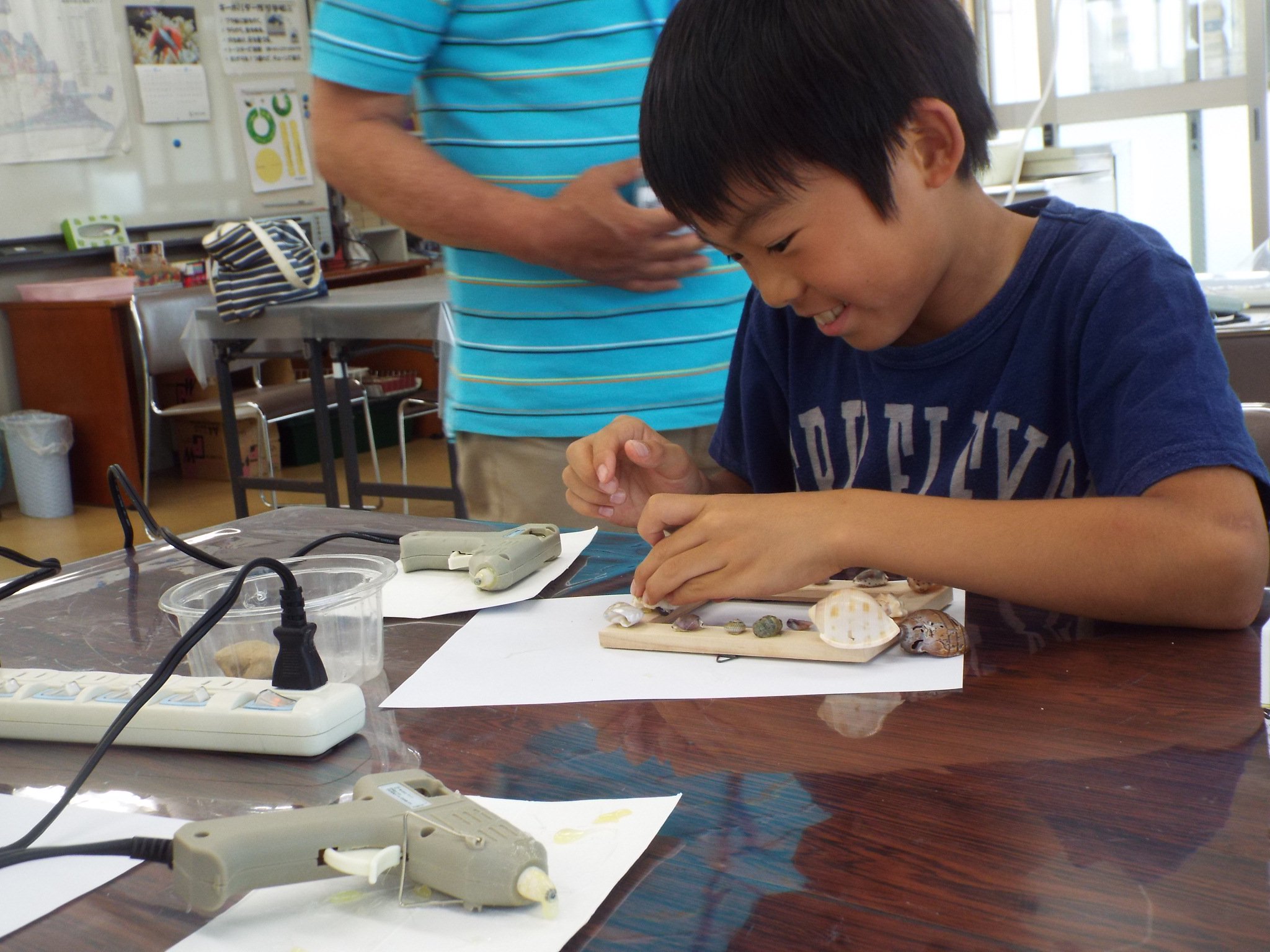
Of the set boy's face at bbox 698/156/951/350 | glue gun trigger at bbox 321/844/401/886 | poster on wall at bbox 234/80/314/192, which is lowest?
glue gun trigger at bbox 321/844/401/886

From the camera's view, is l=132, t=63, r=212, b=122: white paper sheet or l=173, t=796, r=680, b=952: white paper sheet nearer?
l=173, t=796, r=680, b=952: white paper sheet

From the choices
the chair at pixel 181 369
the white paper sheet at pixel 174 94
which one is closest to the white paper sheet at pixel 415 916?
the chair at pixel 181 369

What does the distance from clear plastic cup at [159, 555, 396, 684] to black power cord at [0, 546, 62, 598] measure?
24 cm

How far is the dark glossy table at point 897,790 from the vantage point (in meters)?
0.42

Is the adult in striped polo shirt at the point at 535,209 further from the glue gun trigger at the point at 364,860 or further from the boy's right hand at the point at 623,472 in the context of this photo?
the glue gun trigger at the point at 364,860

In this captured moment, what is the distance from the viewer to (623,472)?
1.01 metres

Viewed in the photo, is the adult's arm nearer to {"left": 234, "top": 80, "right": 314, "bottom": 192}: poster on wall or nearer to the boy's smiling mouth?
the boy's smiling mouth

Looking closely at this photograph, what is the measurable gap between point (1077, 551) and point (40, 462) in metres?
4.10

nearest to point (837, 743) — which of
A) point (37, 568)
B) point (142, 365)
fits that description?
point (37, 568)

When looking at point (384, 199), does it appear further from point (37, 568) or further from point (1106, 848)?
point (1106, 848)

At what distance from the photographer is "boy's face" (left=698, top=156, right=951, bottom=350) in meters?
0.80

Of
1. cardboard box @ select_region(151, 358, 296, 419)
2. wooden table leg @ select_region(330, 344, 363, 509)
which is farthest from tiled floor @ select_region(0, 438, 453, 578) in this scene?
cardboard box @ select_region(151, 358, 296, 419)

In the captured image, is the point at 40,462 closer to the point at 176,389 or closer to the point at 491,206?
the point at 176,389

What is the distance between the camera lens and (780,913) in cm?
43
